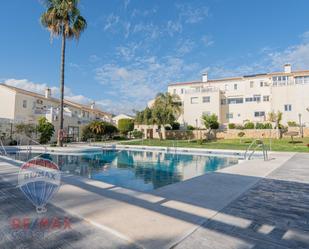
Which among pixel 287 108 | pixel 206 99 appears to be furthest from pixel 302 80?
pixel 206 99

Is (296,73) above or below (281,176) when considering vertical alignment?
above

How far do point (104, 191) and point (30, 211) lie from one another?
5.74 feet

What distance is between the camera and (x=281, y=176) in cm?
731

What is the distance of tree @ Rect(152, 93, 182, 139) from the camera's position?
101 ft

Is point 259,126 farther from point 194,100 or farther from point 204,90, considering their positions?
point 194,100

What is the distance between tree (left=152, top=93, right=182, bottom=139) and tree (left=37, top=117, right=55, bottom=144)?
14.5m

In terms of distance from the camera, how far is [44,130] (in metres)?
24.6

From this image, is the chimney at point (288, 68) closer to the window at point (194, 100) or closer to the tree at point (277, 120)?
the tree at point (277, 120)

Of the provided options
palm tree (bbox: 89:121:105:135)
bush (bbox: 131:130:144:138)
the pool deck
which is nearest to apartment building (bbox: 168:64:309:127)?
bush (bbox: 131:130:144:138)

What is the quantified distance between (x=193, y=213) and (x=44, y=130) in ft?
83.1

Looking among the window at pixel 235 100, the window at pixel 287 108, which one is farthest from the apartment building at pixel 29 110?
the window at pixel 287 108

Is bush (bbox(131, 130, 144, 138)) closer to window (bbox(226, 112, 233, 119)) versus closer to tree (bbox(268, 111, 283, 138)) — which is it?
window (bbox(226, 112, 233, 119))

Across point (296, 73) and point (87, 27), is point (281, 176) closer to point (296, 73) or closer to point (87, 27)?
point (87, 27)

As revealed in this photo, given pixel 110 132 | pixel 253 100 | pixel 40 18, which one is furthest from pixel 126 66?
pixel 253 100
